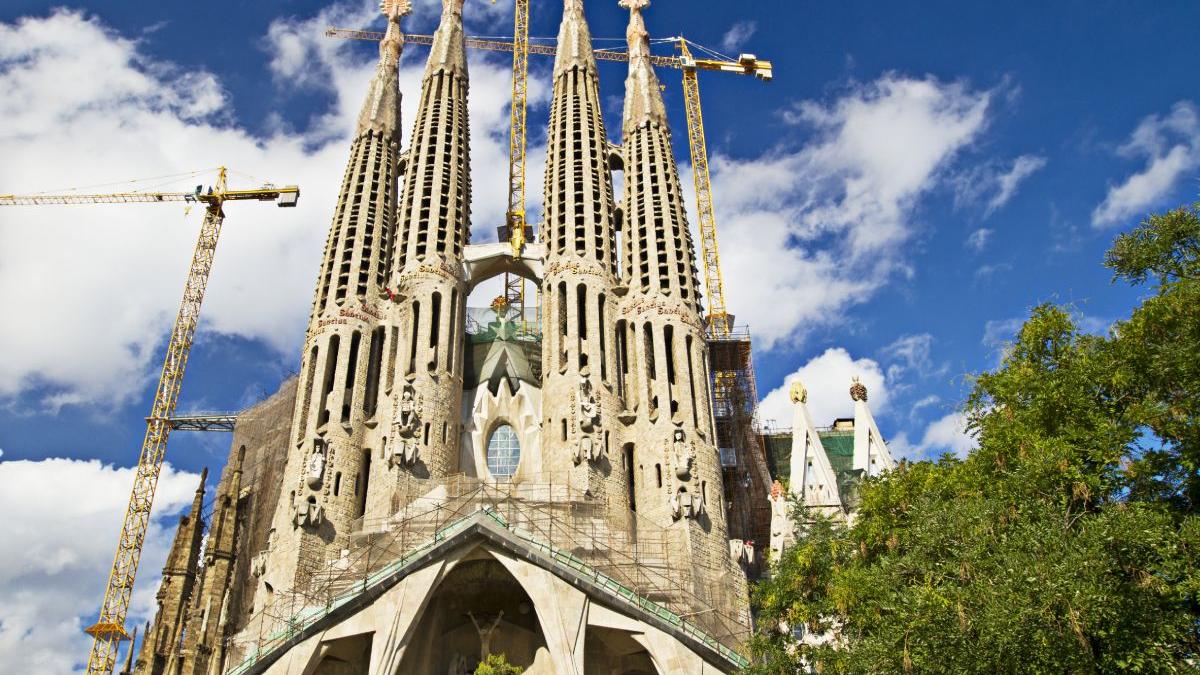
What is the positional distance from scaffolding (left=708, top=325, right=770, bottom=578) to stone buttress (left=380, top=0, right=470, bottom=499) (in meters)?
11.6

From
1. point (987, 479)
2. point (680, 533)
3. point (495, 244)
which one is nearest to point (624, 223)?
point (495, 244)

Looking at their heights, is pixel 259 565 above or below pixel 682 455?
below

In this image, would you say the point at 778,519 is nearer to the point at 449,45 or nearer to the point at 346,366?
the point at 346,366

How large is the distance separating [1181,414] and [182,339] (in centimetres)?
5242

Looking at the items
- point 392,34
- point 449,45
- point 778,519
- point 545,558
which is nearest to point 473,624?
point 545,558

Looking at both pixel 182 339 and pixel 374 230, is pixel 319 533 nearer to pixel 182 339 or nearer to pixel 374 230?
pixel 374 230

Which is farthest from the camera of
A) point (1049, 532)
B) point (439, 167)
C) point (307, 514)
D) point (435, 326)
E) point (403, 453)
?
point (439, 167)

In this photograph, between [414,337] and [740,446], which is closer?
[414,337]

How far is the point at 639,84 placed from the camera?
48.0m

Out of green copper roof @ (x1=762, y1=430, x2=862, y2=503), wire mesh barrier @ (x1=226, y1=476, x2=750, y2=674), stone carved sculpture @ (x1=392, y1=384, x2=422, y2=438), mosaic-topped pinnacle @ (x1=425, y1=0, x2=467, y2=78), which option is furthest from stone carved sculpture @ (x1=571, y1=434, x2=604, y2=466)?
mosaic-topped pinnacle @ (x1=425, y1=0, x2=467, y2=78)

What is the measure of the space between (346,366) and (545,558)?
43.3 ft

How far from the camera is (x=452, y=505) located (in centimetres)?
3403

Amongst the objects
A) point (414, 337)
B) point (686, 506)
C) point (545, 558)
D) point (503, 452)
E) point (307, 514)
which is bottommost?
point (545, 558)

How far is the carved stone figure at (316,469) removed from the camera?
3472cm
